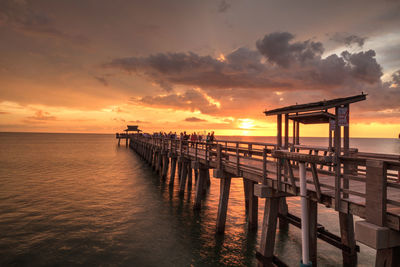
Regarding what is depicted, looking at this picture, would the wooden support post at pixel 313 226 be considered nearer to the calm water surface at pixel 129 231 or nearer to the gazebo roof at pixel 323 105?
the calm water surface at pixel 129 231

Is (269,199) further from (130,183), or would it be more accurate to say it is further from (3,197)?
(3,197)

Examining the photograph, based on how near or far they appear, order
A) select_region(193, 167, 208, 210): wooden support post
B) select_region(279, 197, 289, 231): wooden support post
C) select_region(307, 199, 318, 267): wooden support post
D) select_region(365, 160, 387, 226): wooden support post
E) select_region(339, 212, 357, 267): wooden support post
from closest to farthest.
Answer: select_region(365, 160, 387, 226): wooden support post, select_region(307, 199, 318, 267): wooden support post, select_region(339, 212, 357, 267): wooden support post, select_region(279, 197, 289, 231): wooden support post, select_region(193, 167, 208, 210): wooden support post

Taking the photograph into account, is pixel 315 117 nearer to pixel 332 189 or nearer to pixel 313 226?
pixel 332 189

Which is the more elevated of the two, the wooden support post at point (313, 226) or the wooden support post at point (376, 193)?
the wooden support post at point (376, 193)

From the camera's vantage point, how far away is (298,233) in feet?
35.9

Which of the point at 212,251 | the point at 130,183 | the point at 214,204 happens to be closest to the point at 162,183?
the point at 130,183

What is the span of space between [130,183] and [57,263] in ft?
46.9

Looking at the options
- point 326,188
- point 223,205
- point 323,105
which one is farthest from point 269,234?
point 323,105

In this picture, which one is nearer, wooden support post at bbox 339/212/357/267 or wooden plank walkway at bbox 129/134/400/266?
wooden plank walkway at bbox 129/134/400/266

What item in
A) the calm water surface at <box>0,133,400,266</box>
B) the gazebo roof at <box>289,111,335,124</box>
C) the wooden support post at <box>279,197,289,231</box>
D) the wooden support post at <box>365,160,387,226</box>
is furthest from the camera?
the wooden support post at <box>279,197,289,231</box>

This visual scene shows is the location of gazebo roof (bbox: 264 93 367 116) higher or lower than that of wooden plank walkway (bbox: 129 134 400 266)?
higher

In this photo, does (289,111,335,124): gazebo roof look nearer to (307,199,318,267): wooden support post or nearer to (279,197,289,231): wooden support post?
(307,199,318,267): wooden support post

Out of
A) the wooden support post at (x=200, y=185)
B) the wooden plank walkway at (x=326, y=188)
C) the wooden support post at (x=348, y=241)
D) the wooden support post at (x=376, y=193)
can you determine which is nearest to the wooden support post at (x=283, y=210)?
the wooden plank walkway at (x=326, y=188)

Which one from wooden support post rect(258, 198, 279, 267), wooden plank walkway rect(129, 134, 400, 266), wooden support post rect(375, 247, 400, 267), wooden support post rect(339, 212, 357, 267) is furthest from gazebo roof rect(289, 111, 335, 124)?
wooden support post rect(375, 247, 400, 267)
